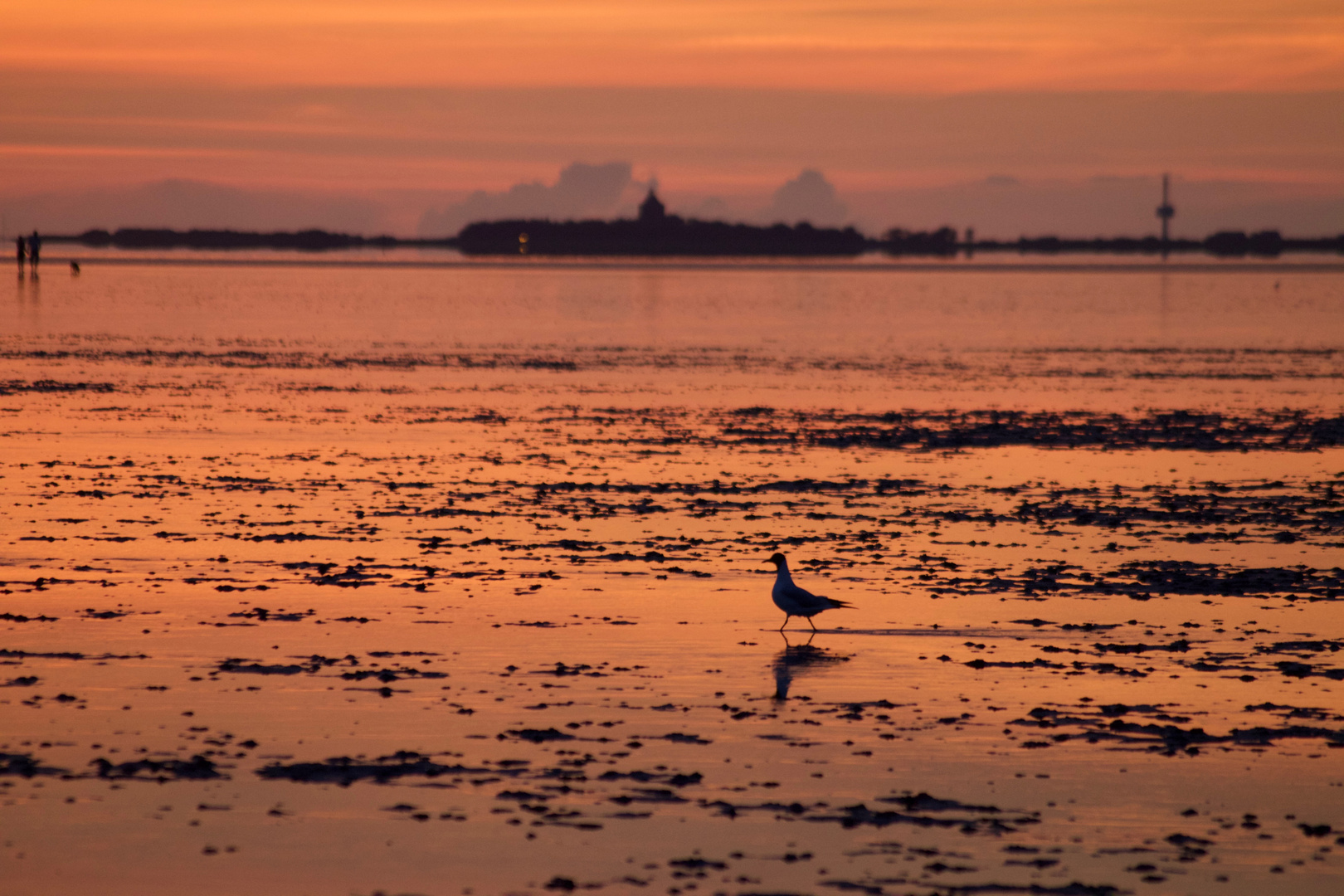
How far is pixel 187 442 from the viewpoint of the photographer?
3397 cm

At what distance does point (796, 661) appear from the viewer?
53.8 feet

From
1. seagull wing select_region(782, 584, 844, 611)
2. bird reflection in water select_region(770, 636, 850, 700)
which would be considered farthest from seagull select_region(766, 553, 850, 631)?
bird reflection in water select_region(770, 636, 850, 700)

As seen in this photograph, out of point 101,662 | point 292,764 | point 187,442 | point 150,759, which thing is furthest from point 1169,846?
point 187,442

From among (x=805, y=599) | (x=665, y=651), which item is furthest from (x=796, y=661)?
(x=665, y=651)

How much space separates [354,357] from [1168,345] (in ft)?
128

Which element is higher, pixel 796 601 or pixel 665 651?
pixel 796 601

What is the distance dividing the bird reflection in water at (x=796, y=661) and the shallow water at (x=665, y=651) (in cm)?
8

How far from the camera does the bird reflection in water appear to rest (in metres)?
15.6

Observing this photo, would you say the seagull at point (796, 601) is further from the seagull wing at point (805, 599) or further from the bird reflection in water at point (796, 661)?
the bird reflection in water at point (796, 661)

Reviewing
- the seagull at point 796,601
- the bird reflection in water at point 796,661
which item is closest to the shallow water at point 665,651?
the bird reflection in water at point 796,661

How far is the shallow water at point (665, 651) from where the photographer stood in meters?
11.0

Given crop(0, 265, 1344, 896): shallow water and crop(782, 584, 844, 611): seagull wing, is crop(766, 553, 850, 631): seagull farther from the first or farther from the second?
crop(0, 265, 1344, 896): shallow water

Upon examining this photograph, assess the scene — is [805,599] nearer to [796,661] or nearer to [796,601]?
[796,601]

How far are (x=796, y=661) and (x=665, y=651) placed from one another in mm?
1430
